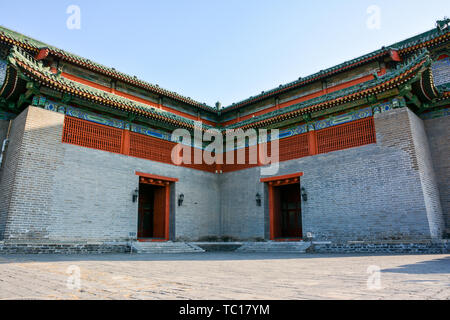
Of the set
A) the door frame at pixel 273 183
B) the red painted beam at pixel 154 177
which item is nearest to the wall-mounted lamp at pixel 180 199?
the red painted beam at pixel 154 177

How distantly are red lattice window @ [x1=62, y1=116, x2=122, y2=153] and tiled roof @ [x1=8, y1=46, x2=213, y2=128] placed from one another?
0.99 metres

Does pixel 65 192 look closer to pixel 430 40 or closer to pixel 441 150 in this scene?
pixel 441 150

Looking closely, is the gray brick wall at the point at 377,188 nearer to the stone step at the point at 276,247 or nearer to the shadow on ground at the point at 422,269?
the stone step at the point at 276,247

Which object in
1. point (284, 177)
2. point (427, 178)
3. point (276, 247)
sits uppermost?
point (284, 177)

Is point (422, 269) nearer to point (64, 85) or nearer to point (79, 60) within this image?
point (64, 85)

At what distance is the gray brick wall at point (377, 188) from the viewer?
10.6 meters

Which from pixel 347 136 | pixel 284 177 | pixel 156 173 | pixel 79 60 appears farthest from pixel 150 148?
pixel 347 136


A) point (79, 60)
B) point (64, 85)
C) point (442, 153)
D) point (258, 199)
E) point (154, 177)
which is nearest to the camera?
point (64, 85)

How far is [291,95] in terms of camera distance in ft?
Answer: 58.6

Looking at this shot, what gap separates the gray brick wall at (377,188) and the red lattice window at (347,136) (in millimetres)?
253

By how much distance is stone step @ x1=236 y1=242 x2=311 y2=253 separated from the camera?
12.0 metres

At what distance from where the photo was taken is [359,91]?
1194 cm

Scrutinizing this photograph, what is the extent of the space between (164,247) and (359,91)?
963 cm
